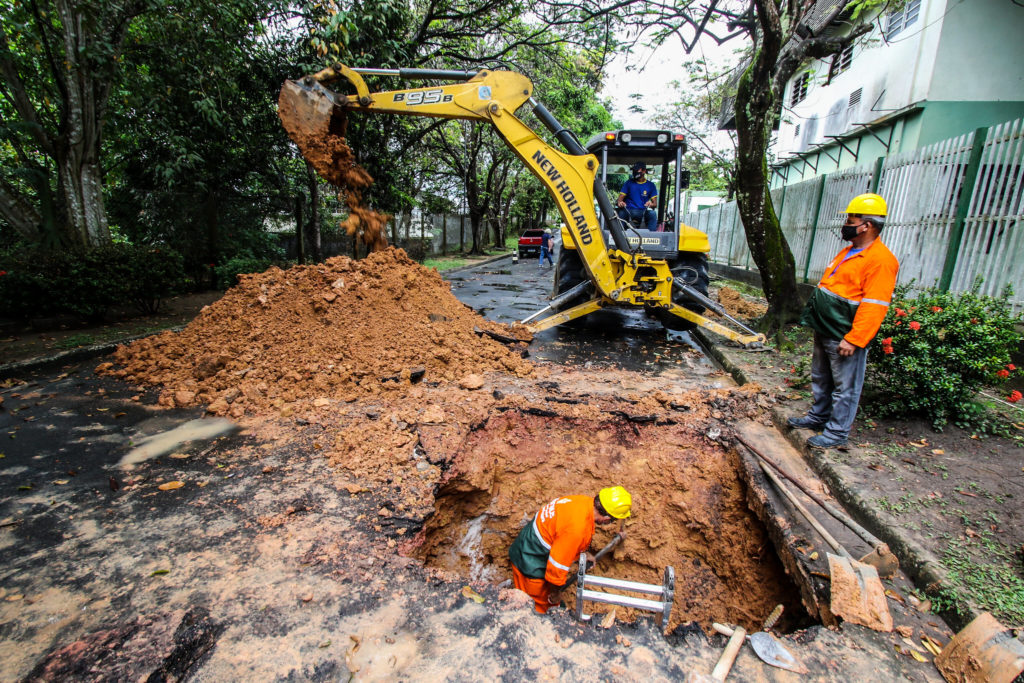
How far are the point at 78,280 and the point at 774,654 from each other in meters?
8.54

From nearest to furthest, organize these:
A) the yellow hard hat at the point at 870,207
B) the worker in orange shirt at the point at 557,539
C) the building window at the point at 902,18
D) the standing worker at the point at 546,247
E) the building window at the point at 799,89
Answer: the worker in orange shirt at the point at 557,539 → the yellow hard hat at the point at 870,207 → the building window at the point at 902,18 → the building window at the point at 799,89 → the standing worker at the point at 546,247

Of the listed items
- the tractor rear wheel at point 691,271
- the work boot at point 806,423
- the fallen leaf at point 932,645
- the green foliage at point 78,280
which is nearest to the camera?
the fallen leaf at point 932,645

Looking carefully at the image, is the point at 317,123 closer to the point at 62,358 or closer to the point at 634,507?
the point at 62,358

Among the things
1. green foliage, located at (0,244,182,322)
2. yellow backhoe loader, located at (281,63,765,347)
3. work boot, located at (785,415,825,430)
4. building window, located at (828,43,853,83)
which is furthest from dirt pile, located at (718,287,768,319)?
green foliage, located at (0,244,182,322)

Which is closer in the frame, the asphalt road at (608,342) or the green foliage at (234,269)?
the asphalt road at (608,342)

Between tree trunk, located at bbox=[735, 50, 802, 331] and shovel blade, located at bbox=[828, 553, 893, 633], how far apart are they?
5075mm

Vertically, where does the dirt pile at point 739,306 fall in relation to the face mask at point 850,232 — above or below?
below

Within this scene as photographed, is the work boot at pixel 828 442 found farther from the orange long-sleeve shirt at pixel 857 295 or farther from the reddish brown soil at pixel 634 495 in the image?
the orange long-sleeve shirt at pixel 857 295

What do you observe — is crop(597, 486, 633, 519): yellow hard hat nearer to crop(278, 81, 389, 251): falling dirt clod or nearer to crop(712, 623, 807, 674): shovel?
crop(712, 623, 807, 674): shovel

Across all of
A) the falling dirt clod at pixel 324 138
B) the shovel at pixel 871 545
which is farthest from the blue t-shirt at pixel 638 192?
the shovel at pixel 871 545

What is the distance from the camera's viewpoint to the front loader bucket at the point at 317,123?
208 inches

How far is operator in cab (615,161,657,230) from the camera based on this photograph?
23.5ft

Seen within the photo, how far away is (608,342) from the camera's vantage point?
7.04 meters

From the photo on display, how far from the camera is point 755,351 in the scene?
6367 mm
